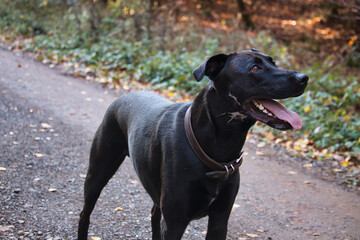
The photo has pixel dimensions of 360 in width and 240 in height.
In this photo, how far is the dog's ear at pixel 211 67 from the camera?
2797 millimetres

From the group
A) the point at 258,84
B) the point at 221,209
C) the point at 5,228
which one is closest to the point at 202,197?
the point at 221,209

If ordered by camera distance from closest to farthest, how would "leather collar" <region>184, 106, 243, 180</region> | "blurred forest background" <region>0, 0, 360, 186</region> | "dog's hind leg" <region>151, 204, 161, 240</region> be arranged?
"leather collar" <region>184, 106, 243, 180</region> → "dog's hind leg" <region>151, 204, 161, 240</region> → "blurred forest background" <region>0, 0, 360, 186</region>

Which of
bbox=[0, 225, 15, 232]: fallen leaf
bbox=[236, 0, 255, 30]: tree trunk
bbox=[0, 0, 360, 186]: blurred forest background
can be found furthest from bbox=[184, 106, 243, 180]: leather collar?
bbox=[236, 0, 255, 30]: tree trunk

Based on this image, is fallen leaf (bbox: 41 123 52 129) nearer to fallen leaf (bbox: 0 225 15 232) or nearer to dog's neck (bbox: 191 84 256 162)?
fallen leaf (bbox: 0 225 15 232)

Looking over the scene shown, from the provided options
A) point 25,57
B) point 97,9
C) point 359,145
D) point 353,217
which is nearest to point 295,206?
point 353,217

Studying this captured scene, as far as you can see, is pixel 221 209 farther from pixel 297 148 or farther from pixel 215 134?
pixel 297 148

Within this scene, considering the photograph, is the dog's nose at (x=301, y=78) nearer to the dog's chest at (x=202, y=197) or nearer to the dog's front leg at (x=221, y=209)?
the dog's front leg at (x=221, y=209)

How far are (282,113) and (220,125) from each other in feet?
1.39

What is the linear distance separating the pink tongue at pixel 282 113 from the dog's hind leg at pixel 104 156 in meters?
1.51

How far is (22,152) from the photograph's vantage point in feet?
20.1

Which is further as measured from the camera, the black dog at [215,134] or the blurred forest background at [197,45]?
the blurred forest background at [197,45]

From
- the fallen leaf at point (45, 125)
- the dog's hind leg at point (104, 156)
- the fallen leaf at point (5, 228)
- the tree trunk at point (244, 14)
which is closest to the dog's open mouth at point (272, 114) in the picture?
the dog's hind leg at point (104, 156)

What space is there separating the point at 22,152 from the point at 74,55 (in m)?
7.31

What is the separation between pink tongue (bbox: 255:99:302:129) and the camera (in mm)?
2627
